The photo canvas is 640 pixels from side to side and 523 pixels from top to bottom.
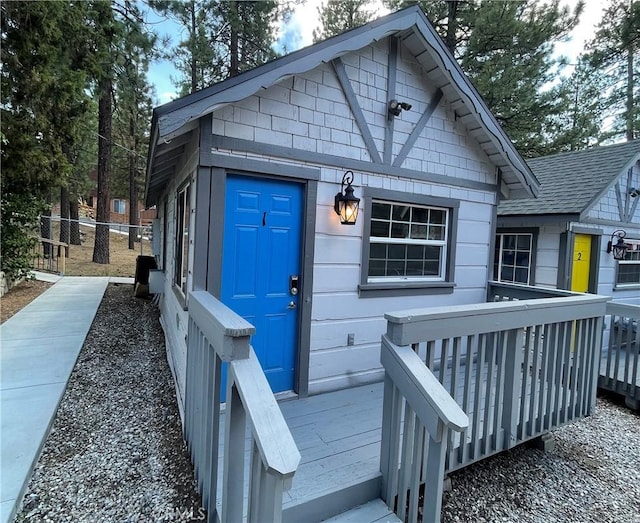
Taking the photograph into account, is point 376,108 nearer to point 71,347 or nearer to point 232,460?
point 232,460

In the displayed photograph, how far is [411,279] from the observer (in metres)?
4.50

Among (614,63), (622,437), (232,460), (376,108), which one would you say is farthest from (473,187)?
(614,63)

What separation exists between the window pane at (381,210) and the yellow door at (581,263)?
14.3ft

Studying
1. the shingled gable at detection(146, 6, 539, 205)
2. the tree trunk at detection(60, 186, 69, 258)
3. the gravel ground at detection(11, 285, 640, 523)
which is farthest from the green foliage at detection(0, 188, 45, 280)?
the tree trunk at detection(60, 186, 69, 258)

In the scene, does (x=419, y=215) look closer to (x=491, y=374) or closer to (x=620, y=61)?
(x=491, y=374)

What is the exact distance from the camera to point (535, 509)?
103 inches

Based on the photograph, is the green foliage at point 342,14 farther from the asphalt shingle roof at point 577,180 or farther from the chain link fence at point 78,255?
the chain link fence at point 78,255

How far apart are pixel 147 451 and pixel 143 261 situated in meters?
7.02

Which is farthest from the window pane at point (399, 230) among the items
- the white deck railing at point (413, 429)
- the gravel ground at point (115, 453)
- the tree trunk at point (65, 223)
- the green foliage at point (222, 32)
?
the tree trunk at point (65, 223)

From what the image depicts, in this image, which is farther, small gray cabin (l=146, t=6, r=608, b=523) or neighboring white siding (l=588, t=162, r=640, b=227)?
neighboring white siding (l=588, t=162, r=640, b=227)

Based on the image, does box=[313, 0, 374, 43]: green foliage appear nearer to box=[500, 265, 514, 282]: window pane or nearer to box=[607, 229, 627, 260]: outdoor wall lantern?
box=[500, 265, 514, 282]: window pane

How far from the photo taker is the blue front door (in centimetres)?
333

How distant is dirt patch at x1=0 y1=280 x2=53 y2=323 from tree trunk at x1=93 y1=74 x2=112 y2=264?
3825 millimetres

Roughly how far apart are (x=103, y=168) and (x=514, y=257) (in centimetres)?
1343
